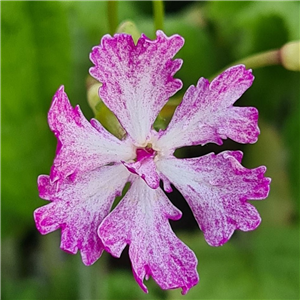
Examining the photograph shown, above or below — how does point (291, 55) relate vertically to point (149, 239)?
above

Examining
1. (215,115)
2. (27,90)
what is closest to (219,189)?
(215,115)

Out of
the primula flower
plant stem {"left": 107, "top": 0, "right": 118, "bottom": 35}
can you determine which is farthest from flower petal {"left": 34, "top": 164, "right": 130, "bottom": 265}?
plant stem {"left": 107, "top": 0, "right": 118, "bottom": 35}

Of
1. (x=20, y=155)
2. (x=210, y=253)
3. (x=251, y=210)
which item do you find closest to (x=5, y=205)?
(x=20, y=155)

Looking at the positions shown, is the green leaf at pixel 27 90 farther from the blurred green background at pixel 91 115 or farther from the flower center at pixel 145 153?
the flower center at pixel 145 153

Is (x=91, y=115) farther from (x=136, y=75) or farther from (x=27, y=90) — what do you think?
(x=136, y=75)

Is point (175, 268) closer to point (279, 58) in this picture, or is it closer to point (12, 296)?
point (279, 58)

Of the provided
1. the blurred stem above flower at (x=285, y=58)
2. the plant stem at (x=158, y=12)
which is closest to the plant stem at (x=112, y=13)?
the plant stem at (x=158, y=12)

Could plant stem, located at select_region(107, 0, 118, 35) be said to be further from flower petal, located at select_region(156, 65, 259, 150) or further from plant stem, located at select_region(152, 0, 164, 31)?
flower petal, located at select_region(156, 65, 259, 150)
